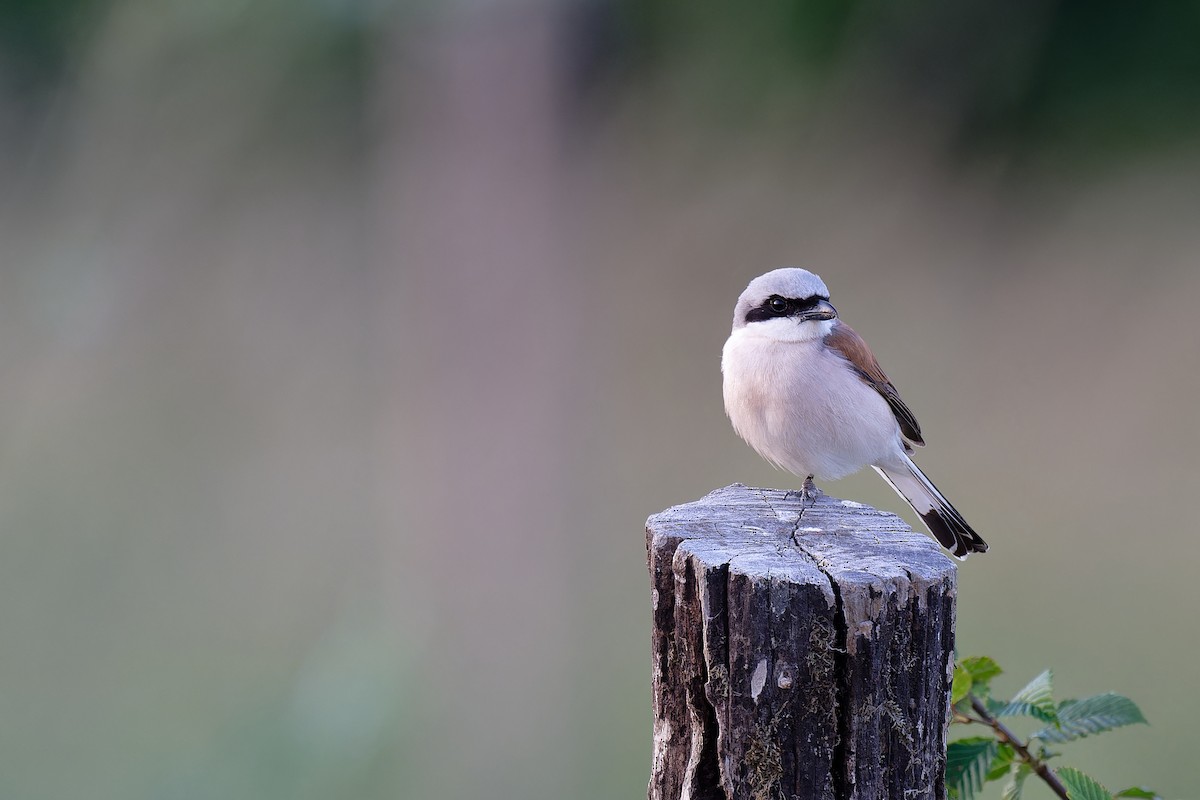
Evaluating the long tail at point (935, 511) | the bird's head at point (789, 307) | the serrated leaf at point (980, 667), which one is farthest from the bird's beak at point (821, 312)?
the serrated leaf at point (980, 667)

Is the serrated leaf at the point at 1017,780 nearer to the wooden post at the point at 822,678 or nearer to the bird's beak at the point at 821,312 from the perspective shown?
the wooden post at the point at 822,678

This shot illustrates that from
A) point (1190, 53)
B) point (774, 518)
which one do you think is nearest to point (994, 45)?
point (1190, 53)

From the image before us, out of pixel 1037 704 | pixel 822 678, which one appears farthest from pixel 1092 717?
pixel 822 678

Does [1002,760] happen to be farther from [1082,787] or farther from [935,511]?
[935,511]

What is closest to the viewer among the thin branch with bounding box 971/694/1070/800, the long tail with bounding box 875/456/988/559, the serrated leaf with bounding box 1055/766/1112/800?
the serrated leaf with bounding box 1055/766/1112/800

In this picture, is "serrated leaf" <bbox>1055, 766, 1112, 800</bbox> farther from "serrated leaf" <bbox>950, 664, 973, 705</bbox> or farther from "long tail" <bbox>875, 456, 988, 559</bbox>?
"long tail" <bbox>875, 456, 988, 559</bbox>

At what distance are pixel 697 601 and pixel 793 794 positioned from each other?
8.5 inches

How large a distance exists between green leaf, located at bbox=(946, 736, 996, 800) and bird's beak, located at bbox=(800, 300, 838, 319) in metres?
0.90

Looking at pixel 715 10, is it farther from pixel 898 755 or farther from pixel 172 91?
pixel 898 755

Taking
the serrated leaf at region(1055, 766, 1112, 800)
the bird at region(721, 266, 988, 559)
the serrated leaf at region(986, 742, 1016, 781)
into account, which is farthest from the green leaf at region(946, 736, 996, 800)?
the bird at region(721, 266, 988, 559)

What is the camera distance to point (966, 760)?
1091 millimetres

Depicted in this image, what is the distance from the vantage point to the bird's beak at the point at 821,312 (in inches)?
72.1

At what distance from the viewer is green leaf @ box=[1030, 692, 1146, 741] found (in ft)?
3.67

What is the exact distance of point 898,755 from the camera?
984 mm
